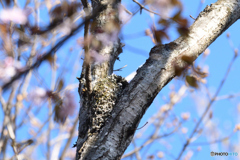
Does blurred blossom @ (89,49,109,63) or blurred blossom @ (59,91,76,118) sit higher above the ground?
blurred blossom @ (89,49,109,63)

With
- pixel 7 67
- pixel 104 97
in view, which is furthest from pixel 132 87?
pixel 7 67

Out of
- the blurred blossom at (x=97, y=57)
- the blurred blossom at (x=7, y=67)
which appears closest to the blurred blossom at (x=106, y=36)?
the blurred blossom at (x=97, y=57)

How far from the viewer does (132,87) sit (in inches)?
50.6

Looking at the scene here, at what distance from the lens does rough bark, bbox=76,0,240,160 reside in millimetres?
1164

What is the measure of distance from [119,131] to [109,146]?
0.09m

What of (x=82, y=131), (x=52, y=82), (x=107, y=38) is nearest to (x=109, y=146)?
(x=82, y=131)

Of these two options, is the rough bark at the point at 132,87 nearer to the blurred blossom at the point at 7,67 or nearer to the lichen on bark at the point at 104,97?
the lichen on bark at the point at 104,97

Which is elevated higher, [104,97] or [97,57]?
[97,57]

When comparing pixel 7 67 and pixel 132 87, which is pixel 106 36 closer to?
pixel 132 87

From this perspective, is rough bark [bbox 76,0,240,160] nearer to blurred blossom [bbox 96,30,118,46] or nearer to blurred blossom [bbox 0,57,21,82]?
blurred blossom [bbox 96,30,118,46]

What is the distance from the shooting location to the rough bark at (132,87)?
1164mm

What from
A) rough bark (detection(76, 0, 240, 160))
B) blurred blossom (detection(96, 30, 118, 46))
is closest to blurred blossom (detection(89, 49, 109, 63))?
rough bark (detection(76, 0, 240, 160))

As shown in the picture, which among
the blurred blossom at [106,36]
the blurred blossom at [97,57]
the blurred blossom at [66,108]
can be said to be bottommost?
the blurred blossom at [66,108]

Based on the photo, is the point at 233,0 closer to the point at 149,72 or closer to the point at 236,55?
the point at 149,72
